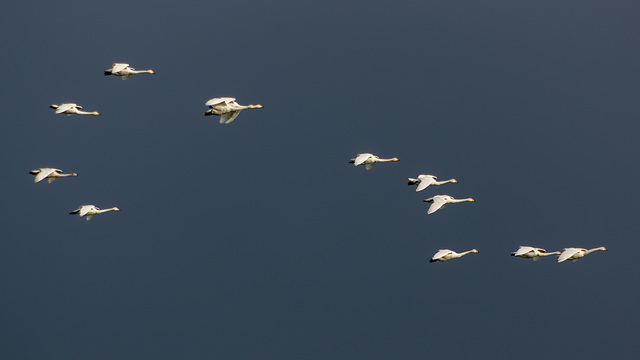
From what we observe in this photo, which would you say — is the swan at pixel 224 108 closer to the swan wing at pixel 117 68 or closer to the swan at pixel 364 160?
the swan wing at pixel 117 68

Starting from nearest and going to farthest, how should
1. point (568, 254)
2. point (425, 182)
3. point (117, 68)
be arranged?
point (117, 68) < point (425, 182) < point (568, 254)

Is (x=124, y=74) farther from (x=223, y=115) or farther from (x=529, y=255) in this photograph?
(x=529, y=255)

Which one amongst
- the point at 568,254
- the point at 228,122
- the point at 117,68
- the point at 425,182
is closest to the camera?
the point at 117,68

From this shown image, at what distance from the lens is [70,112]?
73.6m

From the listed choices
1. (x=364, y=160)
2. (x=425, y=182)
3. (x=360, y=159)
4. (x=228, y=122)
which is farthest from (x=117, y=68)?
(x=425, y=182)

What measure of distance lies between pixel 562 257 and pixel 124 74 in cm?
3412

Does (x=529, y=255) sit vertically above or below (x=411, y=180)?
below

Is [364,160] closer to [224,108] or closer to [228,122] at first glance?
[228,122]

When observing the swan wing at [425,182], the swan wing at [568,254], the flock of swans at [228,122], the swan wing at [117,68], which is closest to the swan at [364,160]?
the flock of swans at [228,122]

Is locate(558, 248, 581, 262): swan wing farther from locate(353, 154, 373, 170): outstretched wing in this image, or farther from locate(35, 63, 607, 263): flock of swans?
locate(353, 154, 373, 170): outstretched wing

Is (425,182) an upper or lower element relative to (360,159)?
lower

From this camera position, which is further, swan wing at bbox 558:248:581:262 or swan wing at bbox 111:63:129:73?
swan wing at bbox 558:248:581:262

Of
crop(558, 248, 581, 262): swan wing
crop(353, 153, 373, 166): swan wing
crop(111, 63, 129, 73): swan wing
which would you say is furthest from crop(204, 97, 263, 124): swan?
crop(558, 248, 581, 262): swan wing

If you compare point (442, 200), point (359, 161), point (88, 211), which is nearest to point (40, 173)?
point (88, 211)
